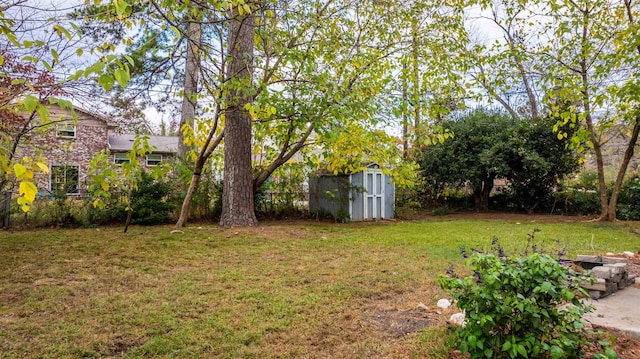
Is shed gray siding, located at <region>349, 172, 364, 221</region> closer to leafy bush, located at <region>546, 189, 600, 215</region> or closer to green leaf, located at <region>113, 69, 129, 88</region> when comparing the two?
leafy bush, located at <region>546, 189, 600, 215</region>

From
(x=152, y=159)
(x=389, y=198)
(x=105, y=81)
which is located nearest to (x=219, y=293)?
(x=105, y=81)

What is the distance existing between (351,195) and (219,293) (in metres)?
6.27

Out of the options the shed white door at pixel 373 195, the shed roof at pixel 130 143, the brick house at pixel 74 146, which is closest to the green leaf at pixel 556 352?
the brick house at pixel 74 146

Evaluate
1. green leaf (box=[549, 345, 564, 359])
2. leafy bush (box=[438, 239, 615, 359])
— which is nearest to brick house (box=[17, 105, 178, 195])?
leafy bush (box=[438, 239, 615, 359])

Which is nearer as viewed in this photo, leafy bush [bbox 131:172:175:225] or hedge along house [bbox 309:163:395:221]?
leafy bush [bbox 131:172:175:225]

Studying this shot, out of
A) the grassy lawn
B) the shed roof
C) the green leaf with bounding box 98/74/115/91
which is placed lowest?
the grassy lawn

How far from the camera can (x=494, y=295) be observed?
1.79m

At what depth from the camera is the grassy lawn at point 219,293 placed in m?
2.25

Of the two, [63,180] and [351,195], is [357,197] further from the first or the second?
[63,180]

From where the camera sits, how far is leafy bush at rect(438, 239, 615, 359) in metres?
1.69

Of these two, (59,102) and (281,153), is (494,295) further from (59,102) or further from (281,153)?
(281,153)

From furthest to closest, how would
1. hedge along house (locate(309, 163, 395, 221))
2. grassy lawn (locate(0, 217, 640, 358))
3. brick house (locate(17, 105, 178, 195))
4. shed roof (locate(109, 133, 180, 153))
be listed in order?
shed roof (locate(109, 133, 180, 153))
hedge along house (locate(309, 163, 395, 221))
brick house (locate(17, 105, 178, 195))
grassy lawn (locate(0, 217, 640, 358))

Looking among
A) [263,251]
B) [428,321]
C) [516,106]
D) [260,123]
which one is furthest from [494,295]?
[516,106]

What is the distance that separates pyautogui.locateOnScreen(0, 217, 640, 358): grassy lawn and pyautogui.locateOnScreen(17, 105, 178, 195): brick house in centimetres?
120
